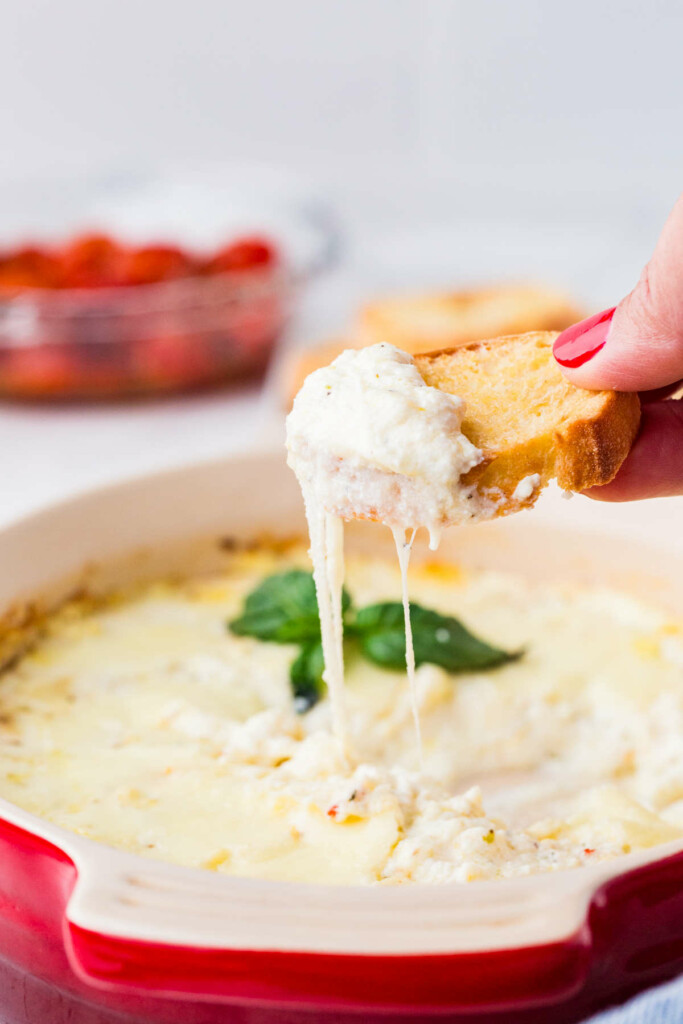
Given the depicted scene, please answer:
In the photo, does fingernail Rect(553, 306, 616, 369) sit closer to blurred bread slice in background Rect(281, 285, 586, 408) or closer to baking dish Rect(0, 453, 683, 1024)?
baking dish Rect(0, 453, 683, 1024)

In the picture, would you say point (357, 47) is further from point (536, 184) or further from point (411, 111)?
point (536, 184)

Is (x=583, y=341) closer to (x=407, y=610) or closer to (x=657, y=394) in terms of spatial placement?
(x=657, y=394)

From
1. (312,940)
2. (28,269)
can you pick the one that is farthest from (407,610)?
(28,269)

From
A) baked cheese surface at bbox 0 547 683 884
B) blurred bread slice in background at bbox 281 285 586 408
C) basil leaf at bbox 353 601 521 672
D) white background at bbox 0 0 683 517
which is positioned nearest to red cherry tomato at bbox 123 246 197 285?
blurred bread slice in background at bbox 281 285 586 408

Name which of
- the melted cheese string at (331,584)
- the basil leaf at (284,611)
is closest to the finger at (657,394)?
the melted cheese string at (331,584)

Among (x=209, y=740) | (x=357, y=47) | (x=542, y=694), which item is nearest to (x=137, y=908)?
(x=209, y=740)

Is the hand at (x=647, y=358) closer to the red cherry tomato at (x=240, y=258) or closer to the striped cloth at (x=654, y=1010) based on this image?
the striped cloth at (x=654, y=1010)

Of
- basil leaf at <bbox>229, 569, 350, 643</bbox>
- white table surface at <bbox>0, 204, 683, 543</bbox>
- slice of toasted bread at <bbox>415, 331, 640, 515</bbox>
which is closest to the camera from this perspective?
slice of toasted bread at <bbox>415, 331, 640, 515</bbox>
